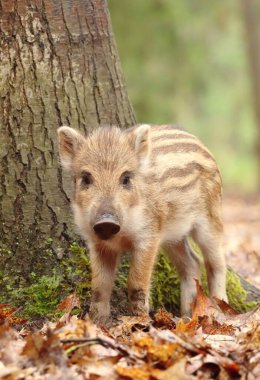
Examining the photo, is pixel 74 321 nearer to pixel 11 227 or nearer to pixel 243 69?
pixel 11 227

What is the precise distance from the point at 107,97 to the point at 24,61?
0.77 m

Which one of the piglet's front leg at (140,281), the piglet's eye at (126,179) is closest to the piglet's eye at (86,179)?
the piglet's eye at (126,179)

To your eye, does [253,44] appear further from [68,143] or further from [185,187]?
[68,143]

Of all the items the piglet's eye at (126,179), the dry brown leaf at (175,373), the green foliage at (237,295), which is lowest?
the green foliage at (237,295)

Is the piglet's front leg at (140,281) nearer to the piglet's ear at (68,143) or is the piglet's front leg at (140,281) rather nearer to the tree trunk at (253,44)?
the piglet's ear at (68,143)

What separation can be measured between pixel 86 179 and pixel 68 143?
0.39 m

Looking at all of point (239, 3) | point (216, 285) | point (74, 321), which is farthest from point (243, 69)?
point (74, 321)

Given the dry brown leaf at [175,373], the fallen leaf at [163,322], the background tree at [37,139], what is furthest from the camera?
the background tree at [37,139]

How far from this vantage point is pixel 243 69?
102 feet

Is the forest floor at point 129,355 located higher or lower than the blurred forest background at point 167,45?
lower

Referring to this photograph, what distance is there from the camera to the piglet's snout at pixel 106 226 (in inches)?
204

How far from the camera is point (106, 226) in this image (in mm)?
5203

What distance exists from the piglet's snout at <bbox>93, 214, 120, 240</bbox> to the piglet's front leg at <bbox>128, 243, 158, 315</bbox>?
576 mm

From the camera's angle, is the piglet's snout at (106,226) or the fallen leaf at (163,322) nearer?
the piglet's snout at (106,226)
